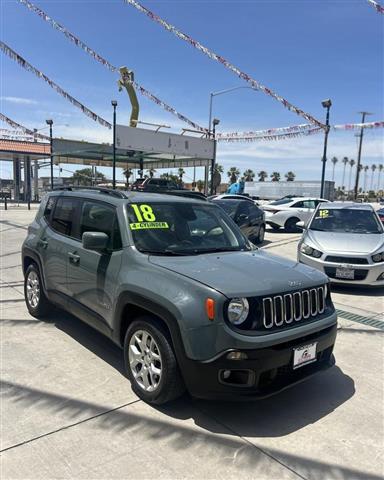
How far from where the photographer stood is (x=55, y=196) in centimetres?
530

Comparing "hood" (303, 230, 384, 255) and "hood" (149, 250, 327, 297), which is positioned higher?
"hood" (149, 250, 327, 297)

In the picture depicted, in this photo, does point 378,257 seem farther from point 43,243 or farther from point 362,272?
point 43,243

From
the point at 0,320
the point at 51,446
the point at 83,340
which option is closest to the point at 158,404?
the point at 51,446

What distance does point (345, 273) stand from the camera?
7102 millimetres

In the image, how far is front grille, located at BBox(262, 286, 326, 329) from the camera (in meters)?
3.05

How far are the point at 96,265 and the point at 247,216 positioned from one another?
8.48 m

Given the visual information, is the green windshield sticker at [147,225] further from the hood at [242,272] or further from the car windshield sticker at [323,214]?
the car windshield sticker at [323,214]

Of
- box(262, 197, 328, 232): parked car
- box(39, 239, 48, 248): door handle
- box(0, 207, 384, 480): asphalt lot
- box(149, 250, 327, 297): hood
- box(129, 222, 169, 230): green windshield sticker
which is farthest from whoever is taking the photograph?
box(262, 197, 328, 232): parked car

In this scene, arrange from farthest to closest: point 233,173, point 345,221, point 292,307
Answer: point 233,173 → point 345,221 → point 292,307

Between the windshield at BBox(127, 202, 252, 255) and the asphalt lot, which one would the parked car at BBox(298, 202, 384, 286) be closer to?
the asphalt lot

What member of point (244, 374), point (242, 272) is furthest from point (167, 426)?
point (242, 272)

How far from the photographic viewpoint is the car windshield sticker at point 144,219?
12.7 feet

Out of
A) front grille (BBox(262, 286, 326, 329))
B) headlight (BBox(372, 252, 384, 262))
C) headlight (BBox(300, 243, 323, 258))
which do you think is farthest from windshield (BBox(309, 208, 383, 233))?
front grille (BBox(262, 286, 326, 329))

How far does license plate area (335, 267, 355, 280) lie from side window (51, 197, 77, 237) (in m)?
4.68
